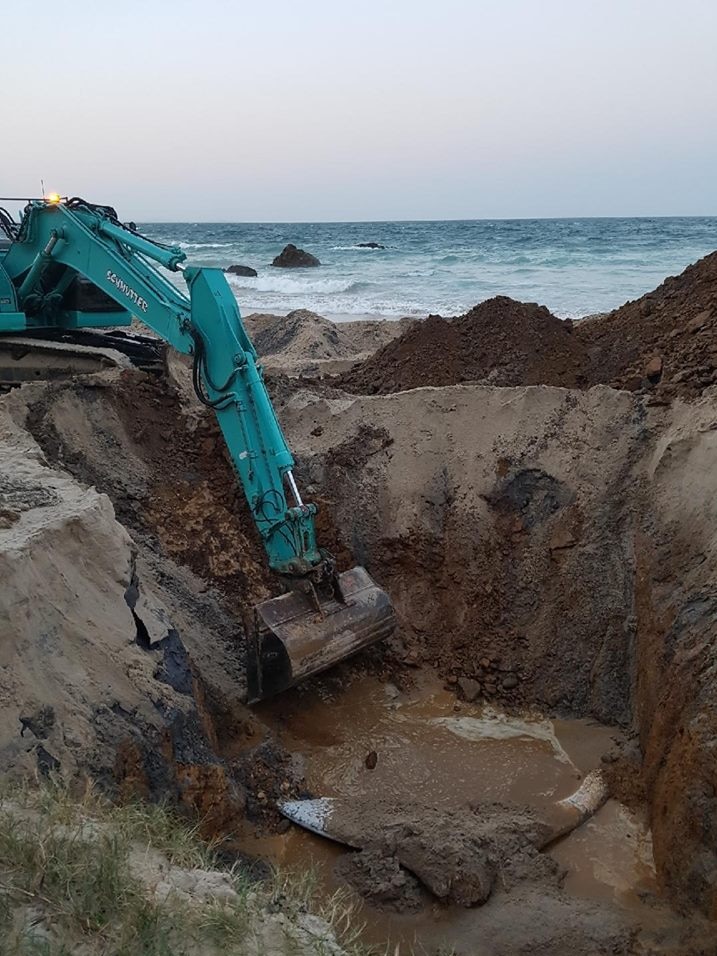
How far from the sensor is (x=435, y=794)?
5.73 m

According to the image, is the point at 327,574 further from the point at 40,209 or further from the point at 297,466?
the point at 40,209

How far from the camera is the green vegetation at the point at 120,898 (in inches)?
114

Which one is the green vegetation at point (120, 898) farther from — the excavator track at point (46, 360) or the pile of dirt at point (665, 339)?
the pile of dirt at point (665, 339)

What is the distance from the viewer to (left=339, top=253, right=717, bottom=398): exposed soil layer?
7.97 metres

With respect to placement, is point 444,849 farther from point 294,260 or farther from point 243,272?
point 294,260

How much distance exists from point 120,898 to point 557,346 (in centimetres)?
738

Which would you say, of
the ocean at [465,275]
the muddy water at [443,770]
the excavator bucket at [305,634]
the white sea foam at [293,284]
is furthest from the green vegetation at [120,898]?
the white sea foam at [293,284]

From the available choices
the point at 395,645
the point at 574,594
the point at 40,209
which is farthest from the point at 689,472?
the point at 40,209

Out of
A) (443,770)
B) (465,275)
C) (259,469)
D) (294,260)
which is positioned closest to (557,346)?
(259,469)

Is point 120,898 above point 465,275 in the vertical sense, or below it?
below

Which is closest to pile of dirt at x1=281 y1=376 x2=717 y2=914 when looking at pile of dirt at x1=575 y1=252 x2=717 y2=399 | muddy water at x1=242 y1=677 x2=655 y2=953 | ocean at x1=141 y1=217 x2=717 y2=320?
muddy water at x1=242 y1=677 x2=655 y2=953

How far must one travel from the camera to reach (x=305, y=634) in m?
6.02

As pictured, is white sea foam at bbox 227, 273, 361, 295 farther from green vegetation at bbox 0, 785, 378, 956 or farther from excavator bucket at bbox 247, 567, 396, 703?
green vegetation at bbox 0, 785, 378, 956

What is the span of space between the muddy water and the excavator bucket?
0.54 metres
